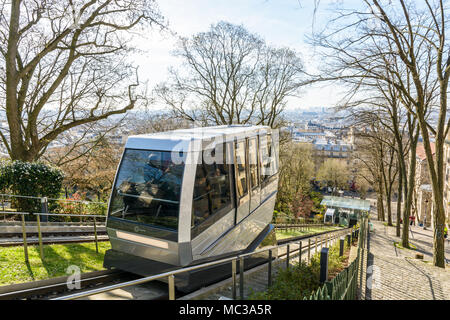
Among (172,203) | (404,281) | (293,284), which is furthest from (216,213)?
(404,281)

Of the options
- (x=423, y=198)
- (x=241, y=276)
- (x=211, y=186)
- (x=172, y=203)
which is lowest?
(x=423, y=198)

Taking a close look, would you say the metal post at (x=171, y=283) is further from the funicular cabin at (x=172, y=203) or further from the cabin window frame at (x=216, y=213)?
the cabin window frame at (x=216, y=213)

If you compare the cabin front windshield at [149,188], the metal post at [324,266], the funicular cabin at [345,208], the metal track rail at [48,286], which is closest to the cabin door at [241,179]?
the cabin front windshield at [149,188]

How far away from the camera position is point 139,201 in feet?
18.9

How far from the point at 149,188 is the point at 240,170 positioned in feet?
8.07

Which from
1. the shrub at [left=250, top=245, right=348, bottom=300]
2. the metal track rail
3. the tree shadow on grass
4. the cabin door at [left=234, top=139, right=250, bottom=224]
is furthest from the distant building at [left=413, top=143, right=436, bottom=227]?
the metal track rail

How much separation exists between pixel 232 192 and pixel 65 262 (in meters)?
4.03

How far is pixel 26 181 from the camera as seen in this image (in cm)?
997

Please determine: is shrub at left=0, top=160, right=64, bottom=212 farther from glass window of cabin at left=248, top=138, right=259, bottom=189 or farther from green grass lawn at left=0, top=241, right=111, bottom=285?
glass window of cabin at left=248, top=138, right=259, bottom=189

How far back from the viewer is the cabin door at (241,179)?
7109 millimetres

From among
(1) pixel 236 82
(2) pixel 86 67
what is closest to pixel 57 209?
(2) pixel 86 67

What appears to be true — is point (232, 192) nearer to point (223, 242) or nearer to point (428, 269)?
point (223, 242)

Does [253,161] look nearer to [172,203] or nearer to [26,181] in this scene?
[172,203]

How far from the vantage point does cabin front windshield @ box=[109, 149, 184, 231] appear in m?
5.40
